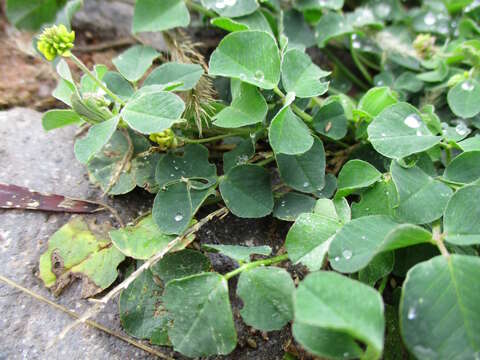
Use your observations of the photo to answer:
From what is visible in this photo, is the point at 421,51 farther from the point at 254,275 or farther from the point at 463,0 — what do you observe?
the point at 254,275

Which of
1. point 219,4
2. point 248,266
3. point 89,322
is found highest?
point 219,4

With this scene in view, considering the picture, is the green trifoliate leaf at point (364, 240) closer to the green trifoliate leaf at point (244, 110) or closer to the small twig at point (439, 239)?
the small twig at point (439, 239)

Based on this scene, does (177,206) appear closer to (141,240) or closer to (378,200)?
(141,240)

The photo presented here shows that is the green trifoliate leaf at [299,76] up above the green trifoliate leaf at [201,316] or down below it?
above

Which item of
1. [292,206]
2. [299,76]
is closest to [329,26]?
[299,76]

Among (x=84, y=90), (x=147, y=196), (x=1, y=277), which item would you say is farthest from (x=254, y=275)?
(x=84, y=90)

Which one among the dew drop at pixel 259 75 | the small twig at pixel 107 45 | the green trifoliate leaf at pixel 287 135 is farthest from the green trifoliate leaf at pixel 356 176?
the small twig at pixel 107 45
